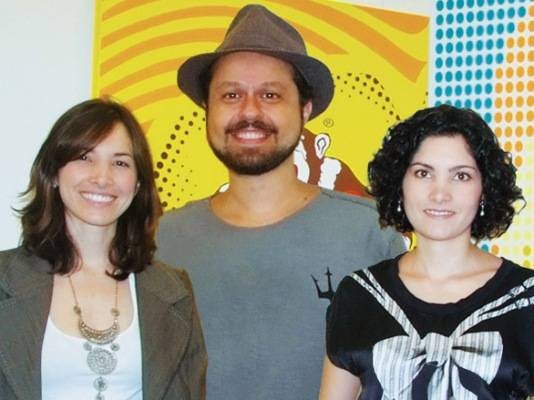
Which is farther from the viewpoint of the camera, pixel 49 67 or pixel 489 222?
pixel 49 67

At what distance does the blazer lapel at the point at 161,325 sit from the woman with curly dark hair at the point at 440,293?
0.35 m

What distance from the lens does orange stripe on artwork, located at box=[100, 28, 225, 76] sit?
114 inches

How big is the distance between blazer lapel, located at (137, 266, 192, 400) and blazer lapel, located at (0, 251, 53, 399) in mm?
225

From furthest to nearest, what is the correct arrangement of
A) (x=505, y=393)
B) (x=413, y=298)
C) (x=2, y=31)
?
(x=2, y=31), (x=413, y=298), (x=505, y=393)

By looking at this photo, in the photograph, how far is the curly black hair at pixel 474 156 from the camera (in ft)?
6.89

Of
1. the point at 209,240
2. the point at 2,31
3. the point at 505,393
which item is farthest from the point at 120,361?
the point at 2,31

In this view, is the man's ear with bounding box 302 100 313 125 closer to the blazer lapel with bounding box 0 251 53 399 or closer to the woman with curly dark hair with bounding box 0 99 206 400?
the woman with curly dark hair with bounding box 0 99 206 400

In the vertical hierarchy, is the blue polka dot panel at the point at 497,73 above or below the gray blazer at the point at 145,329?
above

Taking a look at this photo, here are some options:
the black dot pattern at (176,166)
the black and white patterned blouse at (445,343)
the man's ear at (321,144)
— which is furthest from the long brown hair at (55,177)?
the man's ear at (321,144)

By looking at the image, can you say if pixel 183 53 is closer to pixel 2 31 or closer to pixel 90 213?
pixel 2 31

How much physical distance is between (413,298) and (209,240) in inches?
26.6

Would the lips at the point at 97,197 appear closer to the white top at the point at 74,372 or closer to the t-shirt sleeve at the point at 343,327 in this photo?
the white top at the point at 74,372

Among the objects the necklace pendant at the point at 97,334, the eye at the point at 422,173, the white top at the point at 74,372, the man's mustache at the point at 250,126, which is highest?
the man's mustache at the point at 250,126

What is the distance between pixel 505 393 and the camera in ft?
6.38
